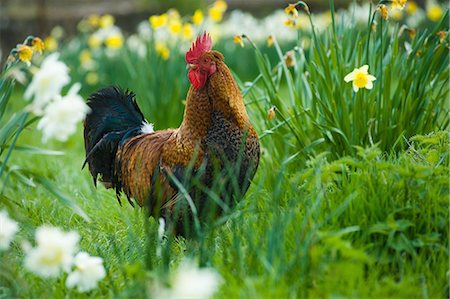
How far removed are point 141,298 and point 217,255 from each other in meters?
0.44

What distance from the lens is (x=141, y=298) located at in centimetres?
220

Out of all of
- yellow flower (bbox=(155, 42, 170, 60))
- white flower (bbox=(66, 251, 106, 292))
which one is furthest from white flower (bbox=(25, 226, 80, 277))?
yellow flower (bbox=(155, 42, 170, 60))

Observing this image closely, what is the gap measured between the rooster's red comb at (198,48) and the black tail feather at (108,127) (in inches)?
27.9

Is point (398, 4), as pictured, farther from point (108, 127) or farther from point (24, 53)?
point (24, 53)

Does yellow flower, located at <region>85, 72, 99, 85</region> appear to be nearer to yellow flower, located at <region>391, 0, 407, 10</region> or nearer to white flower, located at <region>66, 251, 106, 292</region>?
yellow flower, located at <region>391, 0, 407, 10</region>

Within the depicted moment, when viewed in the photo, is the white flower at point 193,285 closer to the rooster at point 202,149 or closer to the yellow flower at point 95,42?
the rooster at point 202,149

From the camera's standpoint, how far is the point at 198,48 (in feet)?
10.0

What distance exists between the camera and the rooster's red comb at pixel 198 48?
3.02m

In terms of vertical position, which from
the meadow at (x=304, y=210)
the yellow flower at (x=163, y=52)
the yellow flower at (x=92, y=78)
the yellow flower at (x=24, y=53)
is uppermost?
the yellow flower at (x=24, y=53)

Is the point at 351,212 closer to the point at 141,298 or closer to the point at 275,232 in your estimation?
the point at 275,232

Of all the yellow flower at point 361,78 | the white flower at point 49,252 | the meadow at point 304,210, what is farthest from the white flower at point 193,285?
the yellow flower at point 361,78

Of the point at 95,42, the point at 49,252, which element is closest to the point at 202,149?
the point at 49,252

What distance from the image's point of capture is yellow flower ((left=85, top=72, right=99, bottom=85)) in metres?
7.68

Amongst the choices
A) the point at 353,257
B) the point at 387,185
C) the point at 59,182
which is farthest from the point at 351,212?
the point at 59,182
